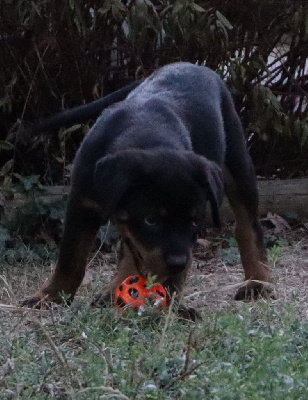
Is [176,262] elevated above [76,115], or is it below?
below

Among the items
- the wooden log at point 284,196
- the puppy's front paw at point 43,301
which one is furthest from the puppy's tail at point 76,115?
the wooden log at point 284,196

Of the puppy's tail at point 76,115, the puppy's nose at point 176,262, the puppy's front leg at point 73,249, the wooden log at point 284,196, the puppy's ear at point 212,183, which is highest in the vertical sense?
the puppy's ear at point 212,183

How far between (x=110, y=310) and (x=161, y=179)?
68cm

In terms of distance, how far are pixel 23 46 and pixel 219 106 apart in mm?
2072

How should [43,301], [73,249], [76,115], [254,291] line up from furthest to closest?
1. [76,115]
2. [254,291]
3. [73,249]
4. [43,301]

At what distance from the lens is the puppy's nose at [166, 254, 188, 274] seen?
405 cm

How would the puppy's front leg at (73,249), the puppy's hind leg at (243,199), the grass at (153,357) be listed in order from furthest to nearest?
1. the puppy's hind leg at (243,199)
2. the puppy's front leg at (73,249)
3. the grass at (153,357)

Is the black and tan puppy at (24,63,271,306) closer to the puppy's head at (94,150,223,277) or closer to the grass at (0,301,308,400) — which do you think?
the puppy's head at (94,150,223,277)

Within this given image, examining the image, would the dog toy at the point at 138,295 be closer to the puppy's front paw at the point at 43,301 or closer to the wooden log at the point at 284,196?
the puppy's front paw at the point at 43,301

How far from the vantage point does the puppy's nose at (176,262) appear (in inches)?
159

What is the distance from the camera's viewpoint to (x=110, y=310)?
13.8 ft

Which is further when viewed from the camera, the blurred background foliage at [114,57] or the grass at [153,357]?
the blurred background foliage at [114,57]

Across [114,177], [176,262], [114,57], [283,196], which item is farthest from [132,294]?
[283,196]

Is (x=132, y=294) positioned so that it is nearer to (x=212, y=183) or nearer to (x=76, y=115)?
(x=212, y=183)
